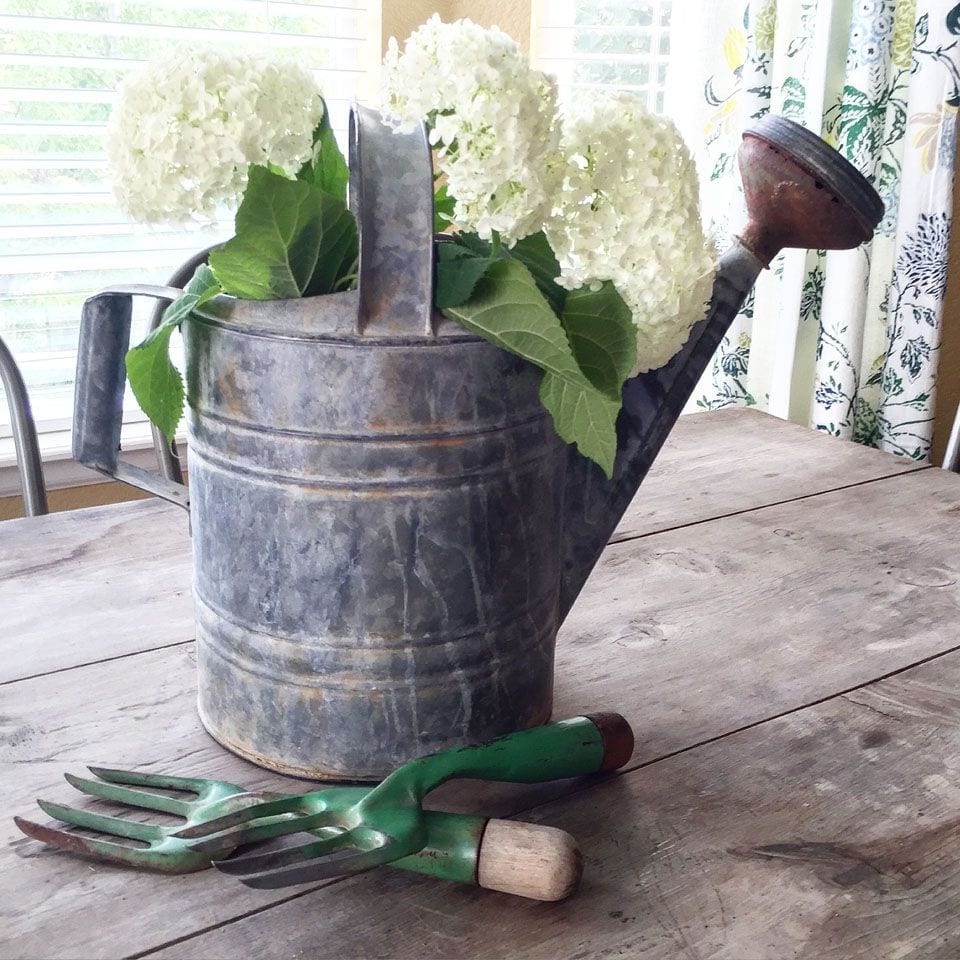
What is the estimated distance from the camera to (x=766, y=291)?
214 centimetres

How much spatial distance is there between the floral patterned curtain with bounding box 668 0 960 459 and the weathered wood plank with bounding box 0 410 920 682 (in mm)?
648

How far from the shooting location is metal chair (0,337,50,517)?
124 centimetres

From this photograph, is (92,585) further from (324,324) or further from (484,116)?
(484,116)

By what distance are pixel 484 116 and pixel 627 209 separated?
10 centimetres

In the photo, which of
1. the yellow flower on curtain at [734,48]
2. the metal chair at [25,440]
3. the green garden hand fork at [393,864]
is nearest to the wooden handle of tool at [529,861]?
the green garden hand fork at [393,864]

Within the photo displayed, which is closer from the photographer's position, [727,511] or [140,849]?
[140,849]

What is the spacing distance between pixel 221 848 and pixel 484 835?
132 millimetres

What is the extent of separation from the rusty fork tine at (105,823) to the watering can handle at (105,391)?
0.21 metres

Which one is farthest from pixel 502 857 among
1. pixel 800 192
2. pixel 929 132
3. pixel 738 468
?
pixel 929 132

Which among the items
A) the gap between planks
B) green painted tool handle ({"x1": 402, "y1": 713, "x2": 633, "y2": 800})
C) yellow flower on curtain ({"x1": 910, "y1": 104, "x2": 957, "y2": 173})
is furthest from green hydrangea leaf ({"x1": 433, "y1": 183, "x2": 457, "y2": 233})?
yellow flower on curtain ({"x1": 910, "y1": 104, "x2": 957, "y2": 173})

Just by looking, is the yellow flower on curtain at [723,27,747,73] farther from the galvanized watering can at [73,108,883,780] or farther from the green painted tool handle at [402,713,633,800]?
the green painted tool handle at [402,713,633,800]

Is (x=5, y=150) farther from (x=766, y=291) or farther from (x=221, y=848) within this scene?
(x=221, y=848)

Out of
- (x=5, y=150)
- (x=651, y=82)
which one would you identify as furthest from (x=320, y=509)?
(x=651, y=82)

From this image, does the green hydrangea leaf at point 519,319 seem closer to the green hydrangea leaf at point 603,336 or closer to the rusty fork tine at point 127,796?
the green hydrangea leaf at point 603,336
